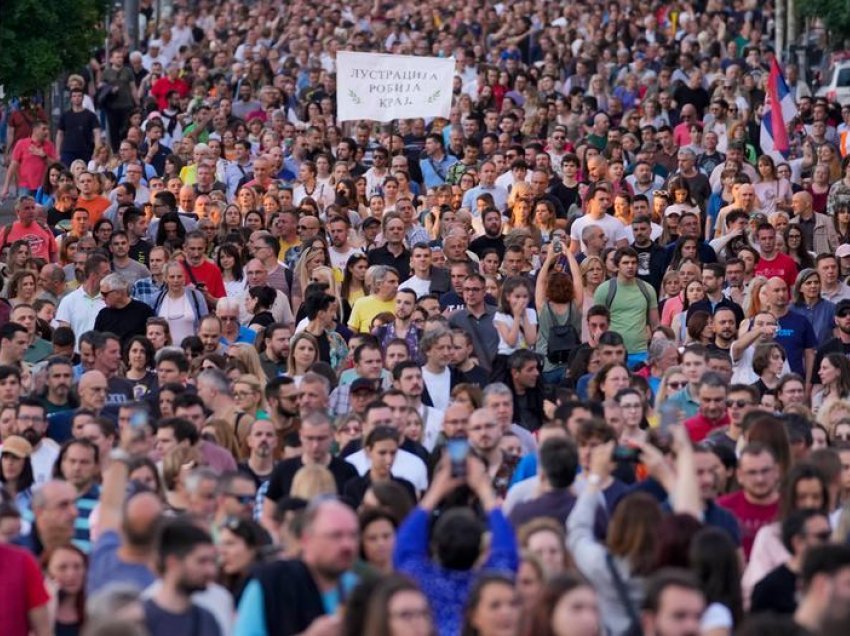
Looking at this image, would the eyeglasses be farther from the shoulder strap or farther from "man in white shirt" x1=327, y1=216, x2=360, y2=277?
"man in white shirt" x1=327, y1=216, x2=360, y2=277

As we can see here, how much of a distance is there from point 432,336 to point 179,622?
762cm

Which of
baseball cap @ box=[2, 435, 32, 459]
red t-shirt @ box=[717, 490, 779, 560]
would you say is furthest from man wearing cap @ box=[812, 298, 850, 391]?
baseball cap @ box=[2, 435, 32, 459]

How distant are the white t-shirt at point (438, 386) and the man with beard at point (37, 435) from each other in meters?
3.02

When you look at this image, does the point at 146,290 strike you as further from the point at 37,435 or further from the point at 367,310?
the point at 37,435

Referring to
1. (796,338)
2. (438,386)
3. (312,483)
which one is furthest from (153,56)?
(312,483)

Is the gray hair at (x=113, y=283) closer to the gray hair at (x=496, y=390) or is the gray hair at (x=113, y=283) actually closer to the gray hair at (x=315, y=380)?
the gray hair at (x=315, y=380)

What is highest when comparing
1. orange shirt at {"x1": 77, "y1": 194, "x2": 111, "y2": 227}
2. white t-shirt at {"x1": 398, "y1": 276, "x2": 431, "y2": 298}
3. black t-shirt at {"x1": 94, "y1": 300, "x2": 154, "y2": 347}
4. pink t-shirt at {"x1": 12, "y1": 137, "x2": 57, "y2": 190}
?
pink t-shirt at {"x1": 12, "y1": 137, "x2": 57, "y2": 190}

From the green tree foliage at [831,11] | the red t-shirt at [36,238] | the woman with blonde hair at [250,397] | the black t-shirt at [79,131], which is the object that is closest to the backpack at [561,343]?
the woman with blonde hair at [250,397]

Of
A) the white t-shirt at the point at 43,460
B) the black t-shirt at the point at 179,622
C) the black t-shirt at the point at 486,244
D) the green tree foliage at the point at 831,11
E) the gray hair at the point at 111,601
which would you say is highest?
the green tree foliage at the point at 831,11

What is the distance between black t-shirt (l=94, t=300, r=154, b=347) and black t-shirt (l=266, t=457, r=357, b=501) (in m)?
5.79

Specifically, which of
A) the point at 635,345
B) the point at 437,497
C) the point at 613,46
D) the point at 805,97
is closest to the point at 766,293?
the point at 635,345

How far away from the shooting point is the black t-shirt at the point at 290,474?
14.1 meters

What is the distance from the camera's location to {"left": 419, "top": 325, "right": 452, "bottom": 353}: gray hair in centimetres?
1802

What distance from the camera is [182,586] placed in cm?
1062
